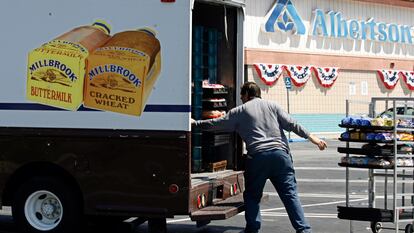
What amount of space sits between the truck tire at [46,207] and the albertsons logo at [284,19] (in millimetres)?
24864

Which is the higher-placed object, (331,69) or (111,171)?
(331,69)

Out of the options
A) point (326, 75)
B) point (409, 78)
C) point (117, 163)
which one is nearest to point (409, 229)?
point (117, 163)

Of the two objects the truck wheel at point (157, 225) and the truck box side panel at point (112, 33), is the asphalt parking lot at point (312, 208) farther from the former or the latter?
the truck box side panel at point (112, 33)

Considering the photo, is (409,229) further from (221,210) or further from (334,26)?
(334,26)

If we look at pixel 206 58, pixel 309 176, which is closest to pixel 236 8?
pixel 206 58

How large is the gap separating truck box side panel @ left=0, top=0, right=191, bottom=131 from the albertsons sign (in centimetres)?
2475

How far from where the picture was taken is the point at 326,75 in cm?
3622

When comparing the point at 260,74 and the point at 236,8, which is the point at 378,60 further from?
the point at 236,8

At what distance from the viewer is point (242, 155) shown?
34.6 feet

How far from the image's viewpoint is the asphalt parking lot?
10805 millimetres

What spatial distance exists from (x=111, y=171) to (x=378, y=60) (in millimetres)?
31758

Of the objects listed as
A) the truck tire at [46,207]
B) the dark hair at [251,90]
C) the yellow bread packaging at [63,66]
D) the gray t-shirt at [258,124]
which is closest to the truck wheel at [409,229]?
the gray t-shirt at [258,124]

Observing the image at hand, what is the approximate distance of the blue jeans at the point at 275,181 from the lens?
357 inches

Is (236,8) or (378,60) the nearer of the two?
(236,8)
